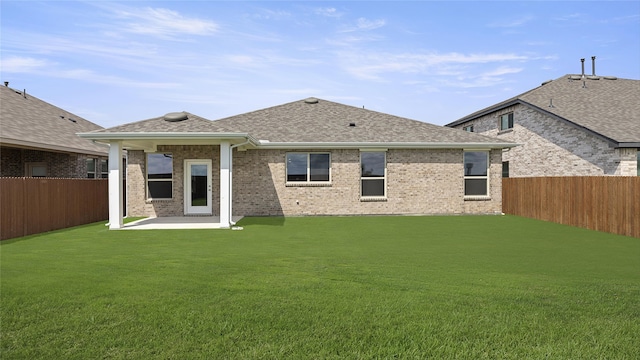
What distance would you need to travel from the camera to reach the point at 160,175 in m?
17.6

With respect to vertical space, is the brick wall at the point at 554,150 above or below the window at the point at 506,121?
below

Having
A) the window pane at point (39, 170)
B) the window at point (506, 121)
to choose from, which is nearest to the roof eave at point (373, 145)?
the window at point (506, 121)

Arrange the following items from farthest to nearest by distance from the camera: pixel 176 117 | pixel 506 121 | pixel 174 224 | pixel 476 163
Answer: pixel 506 121 → pixel 476 163 → pixel 174 224 → pixel 176 117

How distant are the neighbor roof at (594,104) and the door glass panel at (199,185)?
16.1 m

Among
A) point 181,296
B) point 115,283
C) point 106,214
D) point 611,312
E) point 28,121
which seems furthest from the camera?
point 28,121

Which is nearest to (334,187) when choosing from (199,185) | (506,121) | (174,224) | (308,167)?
(308,167)

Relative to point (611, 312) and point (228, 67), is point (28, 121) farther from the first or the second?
point (611, 312)

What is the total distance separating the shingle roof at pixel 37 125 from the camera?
1554 centimetres

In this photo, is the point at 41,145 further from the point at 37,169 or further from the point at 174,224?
the point at 174,224

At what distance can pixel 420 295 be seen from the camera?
5398 mm

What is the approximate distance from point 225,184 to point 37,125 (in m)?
10.8

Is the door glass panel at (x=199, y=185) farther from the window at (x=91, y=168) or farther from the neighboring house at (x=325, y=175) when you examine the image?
the window at (x=91, y=168)

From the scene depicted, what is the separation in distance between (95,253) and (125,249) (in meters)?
0.66

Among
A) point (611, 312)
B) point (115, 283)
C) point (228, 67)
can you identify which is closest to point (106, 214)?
point (228, 67)
